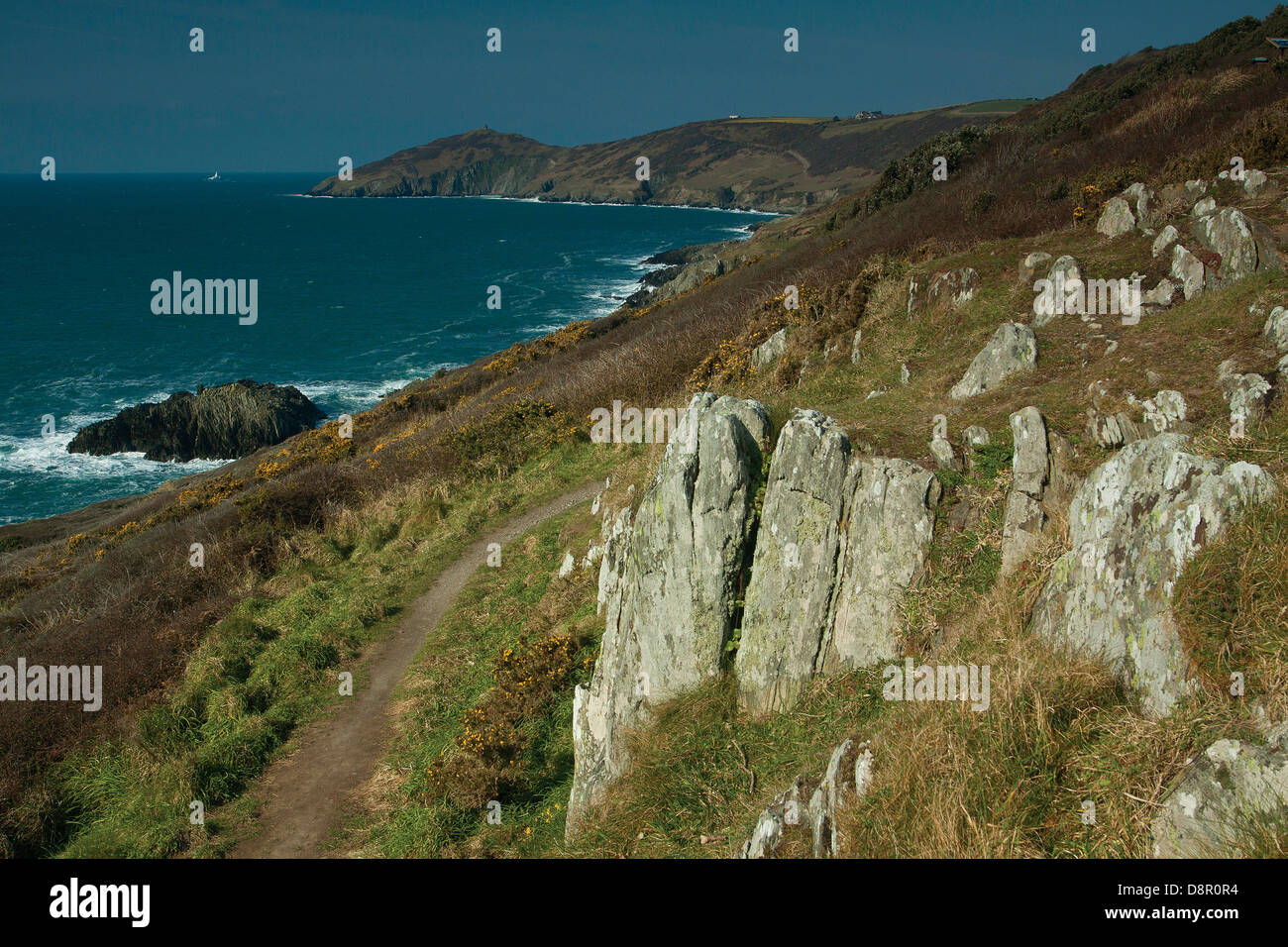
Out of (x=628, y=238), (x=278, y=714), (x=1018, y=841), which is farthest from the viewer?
(x=628, y=238)

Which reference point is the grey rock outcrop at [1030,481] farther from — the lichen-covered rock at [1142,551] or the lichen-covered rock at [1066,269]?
the lichen-covered rock at [1066,269]

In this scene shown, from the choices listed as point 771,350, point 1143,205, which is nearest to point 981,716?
point 1143,205

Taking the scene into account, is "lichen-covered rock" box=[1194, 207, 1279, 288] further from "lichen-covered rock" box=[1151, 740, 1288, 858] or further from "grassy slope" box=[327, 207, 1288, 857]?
"lichen-covered rock" box=[1151, 740, 1288, 858]

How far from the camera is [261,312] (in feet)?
250

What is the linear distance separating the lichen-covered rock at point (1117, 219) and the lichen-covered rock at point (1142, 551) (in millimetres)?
10371

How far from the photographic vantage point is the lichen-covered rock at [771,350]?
17.3 m

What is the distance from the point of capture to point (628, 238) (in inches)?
5037

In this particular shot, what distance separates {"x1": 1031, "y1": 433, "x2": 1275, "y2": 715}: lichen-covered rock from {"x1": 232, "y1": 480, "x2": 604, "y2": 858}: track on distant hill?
29.7 ft

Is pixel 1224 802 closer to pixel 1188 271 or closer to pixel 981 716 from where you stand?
pixel 981 716

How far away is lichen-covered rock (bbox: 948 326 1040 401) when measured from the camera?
9.91 meters

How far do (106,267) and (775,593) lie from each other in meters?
122

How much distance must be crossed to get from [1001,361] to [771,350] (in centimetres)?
792

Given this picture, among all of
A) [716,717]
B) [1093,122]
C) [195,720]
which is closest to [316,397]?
[195,720]
